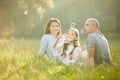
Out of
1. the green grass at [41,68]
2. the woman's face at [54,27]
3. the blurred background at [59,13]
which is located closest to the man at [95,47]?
the green grass at [41,68]

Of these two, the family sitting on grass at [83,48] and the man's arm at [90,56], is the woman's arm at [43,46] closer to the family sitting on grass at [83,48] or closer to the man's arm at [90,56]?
the family sitting on grass at [83,48]

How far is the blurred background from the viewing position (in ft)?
22.0

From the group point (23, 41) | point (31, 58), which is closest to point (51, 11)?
point (23, 41)

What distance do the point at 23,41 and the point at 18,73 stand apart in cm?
158

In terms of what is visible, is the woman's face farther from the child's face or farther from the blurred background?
the blurred background

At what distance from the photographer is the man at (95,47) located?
17.4 feet

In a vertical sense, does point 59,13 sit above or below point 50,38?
above

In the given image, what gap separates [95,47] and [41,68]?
2.54 feet

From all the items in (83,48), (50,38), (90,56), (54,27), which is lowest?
(90,56)

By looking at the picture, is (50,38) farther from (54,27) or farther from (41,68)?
(41,68)

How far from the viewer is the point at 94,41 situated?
535 cm

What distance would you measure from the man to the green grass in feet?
0.46

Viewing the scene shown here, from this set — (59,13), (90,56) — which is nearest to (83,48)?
(90,56)

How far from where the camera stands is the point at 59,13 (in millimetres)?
6703
